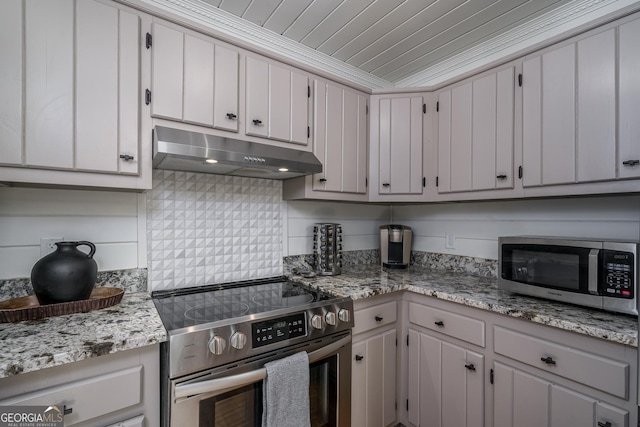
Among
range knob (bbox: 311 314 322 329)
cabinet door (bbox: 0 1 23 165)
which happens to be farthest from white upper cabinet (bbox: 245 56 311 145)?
range knob (bbox: 311 314 322 329)

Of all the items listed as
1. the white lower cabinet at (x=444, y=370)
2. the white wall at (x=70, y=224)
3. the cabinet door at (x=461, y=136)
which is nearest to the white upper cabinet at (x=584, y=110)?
the cabinet door at (x=461, y=136)

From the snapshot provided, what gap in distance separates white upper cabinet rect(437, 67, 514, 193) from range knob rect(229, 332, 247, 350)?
1.53m

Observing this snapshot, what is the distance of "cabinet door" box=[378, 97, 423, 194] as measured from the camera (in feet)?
6.84

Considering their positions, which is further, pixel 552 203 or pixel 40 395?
pixel 552 203

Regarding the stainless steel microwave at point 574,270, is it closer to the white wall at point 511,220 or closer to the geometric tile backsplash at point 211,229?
the white wall at point 511,220

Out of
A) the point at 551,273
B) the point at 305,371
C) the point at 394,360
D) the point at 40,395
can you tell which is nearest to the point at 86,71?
the point at 40,395

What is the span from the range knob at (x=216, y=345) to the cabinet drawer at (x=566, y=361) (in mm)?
1247

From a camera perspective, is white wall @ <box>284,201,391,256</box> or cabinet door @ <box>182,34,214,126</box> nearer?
cabinet door @ <box>182,34,214,126</box>

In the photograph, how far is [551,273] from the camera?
1432 millimetres

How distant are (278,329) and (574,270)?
135cm

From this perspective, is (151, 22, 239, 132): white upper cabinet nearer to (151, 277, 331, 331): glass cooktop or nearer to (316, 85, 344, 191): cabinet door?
(316, 85, 344, 191): cabinet door

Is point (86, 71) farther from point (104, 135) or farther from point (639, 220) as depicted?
point (639, 220)

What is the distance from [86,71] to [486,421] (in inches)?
93.5

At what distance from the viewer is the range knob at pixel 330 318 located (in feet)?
4.65
